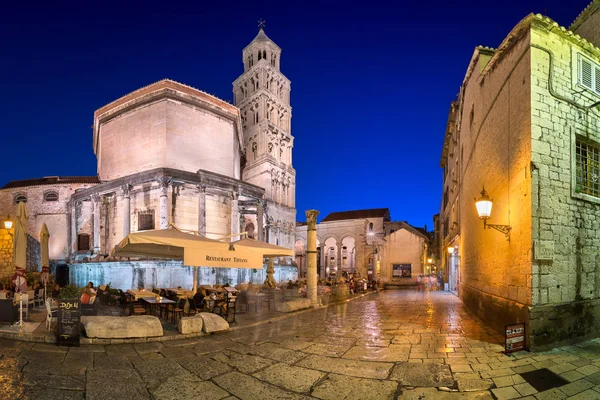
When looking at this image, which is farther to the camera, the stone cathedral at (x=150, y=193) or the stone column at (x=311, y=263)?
the stone cathedral at (x=150, y=193)

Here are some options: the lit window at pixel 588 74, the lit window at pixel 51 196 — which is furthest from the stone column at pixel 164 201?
the lit window at pixel 588 74

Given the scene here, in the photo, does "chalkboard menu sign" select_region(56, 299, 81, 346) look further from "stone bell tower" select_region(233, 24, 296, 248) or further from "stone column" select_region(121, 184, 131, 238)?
"stone bell tower" select_region(233, 24, 296, 248)

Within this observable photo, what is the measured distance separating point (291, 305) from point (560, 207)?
9.10 meters

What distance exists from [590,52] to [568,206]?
174 inches

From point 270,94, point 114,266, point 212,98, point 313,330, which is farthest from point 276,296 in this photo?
point 270,94

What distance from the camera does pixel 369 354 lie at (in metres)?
6.96

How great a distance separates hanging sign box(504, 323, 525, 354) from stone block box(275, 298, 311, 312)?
780 centimetres

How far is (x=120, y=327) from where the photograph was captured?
7.75 m

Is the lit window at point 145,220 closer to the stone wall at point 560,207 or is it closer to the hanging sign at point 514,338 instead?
the hanging sign at point 514,338

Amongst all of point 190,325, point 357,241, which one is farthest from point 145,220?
point 357,241

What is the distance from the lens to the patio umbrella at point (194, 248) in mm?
8516

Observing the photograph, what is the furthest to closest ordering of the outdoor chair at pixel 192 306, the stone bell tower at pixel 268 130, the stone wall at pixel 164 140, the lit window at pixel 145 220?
the stone bell tower at pixel 268 130 → the stone wall at pixel 164 140 → the lit window at pixel 145 220 → the outdoor chair at pixel 192 306

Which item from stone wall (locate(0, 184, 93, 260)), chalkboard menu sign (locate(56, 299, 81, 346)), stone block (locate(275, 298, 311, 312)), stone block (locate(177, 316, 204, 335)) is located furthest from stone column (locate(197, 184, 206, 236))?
chalkboard menu sign (locate(56, 299, 81, 346))

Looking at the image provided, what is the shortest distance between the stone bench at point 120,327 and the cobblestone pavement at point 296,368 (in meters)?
0.34
